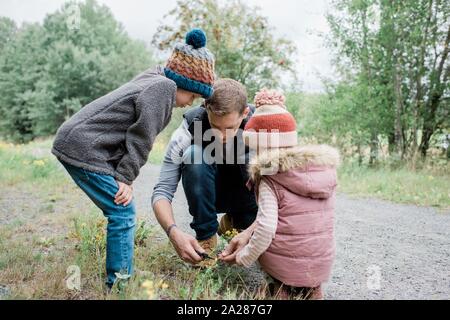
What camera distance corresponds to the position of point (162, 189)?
8.11 feet

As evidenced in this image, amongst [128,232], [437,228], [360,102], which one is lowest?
[437,228]

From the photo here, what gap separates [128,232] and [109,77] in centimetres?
2288

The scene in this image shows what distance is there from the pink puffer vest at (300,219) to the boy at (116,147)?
574 millimetres

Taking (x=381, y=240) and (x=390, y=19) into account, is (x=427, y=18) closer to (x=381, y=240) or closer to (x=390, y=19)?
(x=390, y=19)

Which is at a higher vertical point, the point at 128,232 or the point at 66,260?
the point at 128,232

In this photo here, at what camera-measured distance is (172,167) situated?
253cm

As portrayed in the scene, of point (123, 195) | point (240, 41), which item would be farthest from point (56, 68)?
point (123, 195)

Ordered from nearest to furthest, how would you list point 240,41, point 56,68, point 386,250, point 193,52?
point 193,52 → point 386,250 → point 240,41 → point 56,68

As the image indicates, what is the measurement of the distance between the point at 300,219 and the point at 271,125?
0.49 metres

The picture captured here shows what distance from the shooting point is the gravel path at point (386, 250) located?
225cm

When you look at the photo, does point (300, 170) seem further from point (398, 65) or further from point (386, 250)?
point (398, 65)

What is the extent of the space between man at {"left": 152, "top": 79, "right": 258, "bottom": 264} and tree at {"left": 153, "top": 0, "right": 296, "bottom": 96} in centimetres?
679

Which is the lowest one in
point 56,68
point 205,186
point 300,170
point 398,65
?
point 205,186

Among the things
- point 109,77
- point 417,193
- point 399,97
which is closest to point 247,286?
point 417,193
